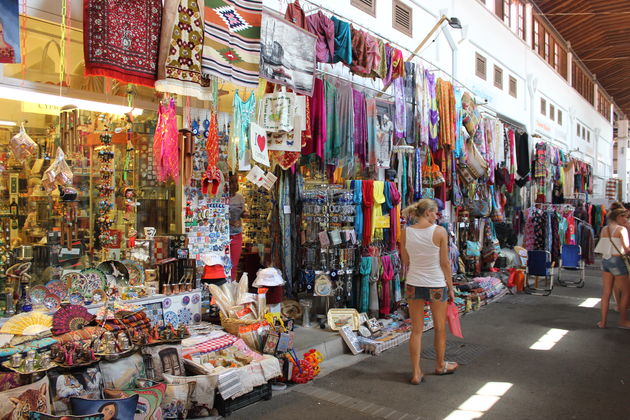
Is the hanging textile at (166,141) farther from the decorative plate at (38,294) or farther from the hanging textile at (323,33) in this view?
the hanging textile at (323,33)

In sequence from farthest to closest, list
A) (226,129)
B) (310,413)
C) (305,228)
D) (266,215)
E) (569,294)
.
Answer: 1. (569,294)
2. (266,215)
3. (305,228)
4. (226,129)
5. (310,413)

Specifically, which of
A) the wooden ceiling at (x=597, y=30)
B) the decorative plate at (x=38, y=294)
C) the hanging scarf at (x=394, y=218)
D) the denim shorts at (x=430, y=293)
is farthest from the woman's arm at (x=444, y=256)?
the wooden ceiling at (x=597, y=30)

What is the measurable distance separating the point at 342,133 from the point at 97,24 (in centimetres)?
353

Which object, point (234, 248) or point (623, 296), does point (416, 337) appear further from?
point (623, 296)

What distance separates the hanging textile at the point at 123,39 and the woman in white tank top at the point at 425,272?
117 inches

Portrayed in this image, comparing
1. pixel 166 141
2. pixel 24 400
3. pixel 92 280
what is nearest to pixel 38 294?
pixel 92 280

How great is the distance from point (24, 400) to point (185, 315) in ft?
6.91

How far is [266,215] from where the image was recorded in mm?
7336

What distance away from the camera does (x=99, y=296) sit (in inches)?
178

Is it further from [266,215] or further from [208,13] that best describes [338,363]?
[208,13]

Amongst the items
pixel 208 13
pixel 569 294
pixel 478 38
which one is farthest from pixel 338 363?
pixel 478 38

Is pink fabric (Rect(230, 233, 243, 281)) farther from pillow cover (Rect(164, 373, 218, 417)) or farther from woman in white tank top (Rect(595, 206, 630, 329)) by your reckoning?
woman in white tank top (Rect(595, 206, 630, 329))

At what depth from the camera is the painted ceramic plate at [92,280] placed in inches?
175

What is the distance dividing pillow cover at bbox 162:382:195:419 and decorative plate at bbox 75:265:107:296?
126 cm
